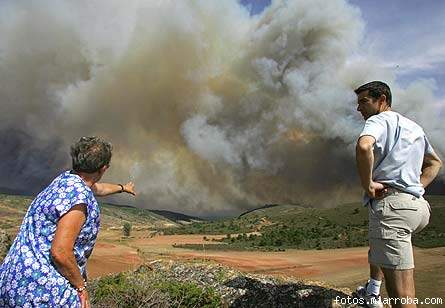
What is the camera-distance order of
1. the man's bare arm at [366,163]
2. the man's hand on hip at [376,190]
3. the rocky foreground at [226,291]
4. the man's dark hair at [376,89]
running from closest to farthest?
the man's bare arm at [366,163], the man's hand on hip at [376,190], the man's dark hair at [376,89], the rocky foreground at [226,291]

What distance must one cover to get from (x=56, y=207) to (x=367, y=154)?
9.58 ft

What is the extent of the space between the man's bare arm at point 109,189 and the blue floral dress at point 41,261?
57.5 inches

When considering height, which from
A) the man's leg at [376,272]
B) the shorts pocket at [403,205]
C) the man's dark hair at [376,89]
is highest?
the man's dark hair at [376,89]

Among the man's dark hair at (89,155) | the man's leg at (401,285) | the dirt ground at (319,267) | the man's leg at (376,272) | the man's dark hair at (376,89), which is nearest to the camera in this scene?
the man's dark hair at (89,155)

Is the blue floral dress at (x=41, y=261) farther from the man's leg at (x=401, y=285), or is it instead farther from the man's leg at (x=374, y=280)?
the man's leg at (x=374, y=280)

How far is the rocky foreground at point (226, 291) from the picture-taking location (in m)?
8.55

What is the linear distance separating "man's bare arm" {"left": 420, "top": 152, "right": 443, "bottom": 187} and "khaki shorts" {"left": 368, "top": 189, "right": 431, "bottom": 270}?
65cm

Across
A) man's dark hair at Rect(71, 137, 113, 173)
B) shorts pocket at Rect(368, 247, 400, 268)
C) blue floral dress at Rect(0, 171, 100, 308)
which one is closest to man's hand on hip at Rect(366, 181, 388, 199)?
shorts pocket at Rect(368, 247, 400, 268)

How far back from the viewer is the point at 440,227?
55.7m

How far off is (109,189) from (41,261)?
201cm

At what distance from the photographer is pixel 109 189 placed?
5.86m

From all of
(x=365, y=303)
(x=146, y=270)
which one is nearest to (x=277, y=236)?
(x=146, y=270)

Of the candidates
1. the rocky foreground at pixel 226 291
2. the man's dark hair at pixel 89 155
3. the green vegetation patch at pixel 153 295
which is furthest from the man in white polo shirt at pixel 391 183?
the green vegetation patch at pixel 153 295

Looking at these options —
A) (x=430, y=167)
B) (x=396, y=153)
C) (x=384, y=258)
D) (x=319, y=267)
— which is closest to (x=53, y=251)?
(x=384, y=258)
